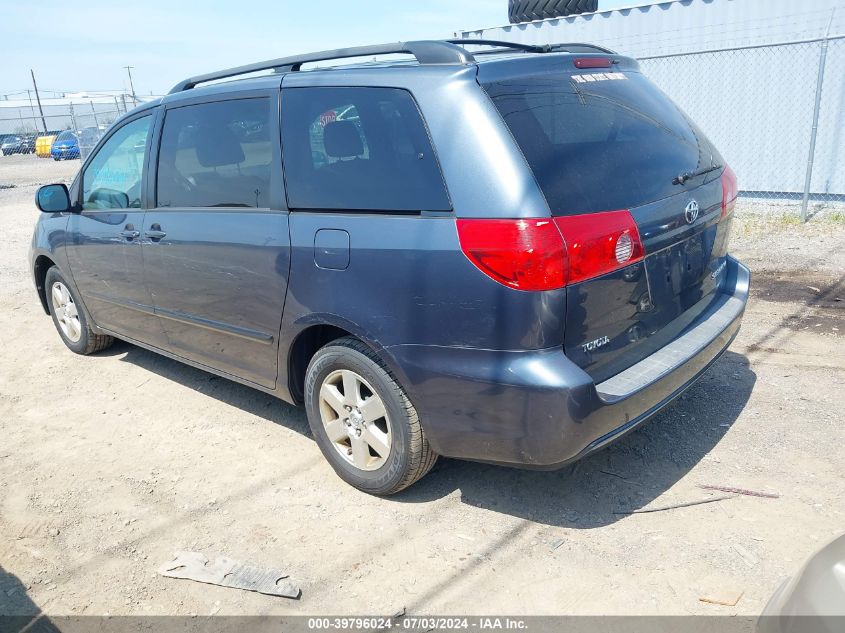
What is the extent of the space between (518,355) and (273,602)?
4.43ft

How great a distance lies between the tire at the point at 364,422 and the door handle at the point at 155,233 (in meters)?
1.40

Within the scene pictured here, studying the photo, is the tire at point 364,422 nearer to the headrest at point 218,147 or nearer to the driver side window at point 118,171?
the headrest at point 218,147

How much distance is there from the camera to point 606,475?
3.37 m

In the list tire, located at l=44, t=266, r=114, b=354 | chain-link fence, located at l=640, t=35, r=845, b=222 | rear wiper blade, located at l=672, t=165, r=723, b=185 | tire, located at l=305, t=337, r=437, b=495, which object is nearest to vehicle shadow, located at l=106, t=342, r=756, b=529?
tire, located at l=305, t=337, r=437, b=495

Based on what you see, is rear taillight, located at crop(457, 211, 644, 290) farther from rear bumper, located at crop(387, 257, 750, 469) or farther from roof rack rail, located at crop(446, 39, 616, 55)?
roof rack rail, located at crop(446, 39, 616, 55)

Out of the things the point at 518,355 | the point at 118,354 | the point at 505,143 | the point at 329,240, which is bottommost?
the point at 118,354

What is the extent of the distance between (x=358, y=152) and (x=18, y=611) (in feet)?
7.59

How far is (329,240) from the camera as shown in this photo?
10.1 ft

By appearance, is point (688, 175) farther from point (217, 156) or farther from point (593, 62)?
point (217, 156)

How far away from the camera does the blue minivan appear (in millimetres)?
2605

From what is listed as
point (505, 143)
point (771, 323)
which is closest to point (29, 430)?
point (505, 143)

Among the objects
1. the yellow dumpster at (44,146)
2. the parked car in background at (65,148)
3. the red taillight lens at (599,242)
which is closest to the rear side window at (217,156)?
the red taillight lens at (599,242)

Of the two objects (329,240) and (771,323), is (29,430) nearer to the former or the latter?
(329,240)

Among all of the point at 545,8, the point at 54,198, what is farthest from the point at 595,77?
the point at 545,8
